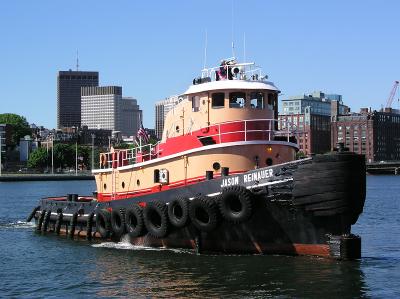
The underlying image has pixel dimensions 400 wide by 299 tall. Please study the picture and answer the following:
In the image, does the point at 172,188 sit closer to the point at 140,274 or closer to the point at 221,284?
the point at 140,274

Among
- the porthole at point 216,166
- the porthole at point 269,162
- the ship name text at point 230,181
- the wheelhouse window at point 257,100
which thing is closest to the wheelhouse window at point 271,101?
the wheelhouse window at point 257,100

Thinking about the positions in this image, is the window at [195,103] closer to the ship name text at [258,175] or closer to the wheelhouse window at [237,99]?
the wheelhouse window at [237,99]

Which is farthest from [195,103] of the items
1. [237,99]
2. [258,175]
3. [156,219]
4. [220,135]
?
[258,175]

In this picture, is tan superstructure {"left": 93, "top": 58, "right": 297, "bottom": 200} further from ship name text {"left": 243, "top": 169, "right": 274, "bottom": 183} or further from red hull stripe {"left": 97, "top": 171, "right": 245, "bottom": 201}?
ship name text {"left": 243, "top": 169, "right": 274, "bottom": 183}

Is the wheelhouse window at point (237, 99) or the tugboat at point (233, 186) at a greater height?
the wheelhouse window at point (237, 99)

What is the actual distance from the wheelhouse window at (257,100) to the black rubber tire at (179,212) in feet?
13.9

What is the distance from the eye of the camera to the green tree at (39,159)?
6240 inches

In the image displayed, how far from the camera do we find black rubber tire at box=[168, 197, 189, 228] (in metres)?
23.3

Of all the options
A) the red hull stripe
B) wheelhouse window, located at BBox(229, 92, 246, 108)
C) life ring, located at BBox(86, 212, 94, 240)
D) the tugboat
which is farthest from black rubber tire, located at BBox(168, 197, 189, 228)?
life ring, located at BBox(86, 212, 94, 240)

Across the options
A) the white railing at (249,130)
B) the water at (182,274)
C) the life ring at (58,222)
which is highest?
the white railing at (249,130)

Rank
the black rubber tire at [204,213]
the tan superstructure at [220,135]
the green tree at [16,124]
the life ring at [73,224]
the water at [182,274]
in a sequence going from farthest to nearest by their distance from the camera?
the green tree at [16,124], the life ring at [73,224], the tan superstructure at [220,135], the black rubber tire at [204,213], the water at [182,274]

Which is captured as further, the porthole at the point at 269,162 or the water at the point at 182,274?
the porthole at the point at 269,162

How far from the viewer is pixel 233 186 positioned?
72.5ft

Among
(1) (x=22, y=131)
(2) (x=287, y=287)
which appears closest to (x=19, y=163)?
(1) (x=22, y=131)
